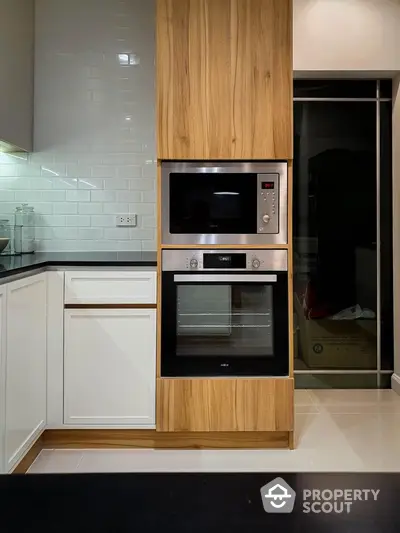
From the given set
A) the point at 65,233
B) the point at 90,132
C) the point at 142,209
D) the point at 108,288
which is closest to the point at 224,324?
the point at 108,288

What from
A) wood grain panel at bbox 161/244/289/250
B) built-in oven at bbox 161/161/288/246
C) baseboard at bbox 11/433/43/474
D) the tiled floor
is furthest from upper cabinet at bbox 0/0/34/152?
the tiled floor

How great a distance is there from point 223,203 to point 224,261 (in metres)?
0.30

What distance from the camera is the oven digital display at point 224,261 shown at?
2.66 m

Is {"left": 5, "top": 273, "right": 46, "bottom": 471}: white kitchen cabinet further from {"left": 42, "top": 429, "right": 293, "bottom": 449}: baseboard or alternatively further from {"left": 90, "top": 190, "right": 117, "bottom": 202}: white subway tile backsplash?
{"left": 90, "top": 190, "right": 117, "bottom": 202}: white subway tile backsplash

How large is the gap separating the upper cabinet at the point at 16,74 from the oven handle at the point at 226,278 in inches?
47.9

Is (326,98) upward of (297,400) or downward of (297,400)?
upward

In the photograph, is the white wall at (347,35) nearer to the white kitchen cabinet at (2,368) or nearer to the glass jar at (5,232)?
the glass jar at (5,232)

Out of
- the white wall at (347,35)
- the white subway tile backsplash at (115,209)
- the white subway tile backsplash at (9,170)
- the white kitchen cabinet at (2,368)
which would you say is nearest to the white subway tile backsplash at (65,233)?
the white subway tile backsplash at (115,209)

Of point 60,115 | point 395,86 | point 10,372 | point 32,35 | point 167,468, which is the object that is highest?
point 32,35

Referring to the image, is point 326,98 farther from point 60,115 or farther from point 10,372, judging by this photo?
point 10,372

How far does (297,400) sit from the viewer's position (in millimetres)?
3496

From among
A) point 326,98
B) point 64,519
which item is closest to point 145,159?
point 326,98

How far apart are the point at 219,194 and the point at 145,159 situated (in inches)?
36.0

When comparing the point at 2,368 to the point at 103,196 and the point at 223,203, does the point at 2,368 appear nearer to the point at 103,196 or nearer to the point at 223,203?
the point at 223,203
